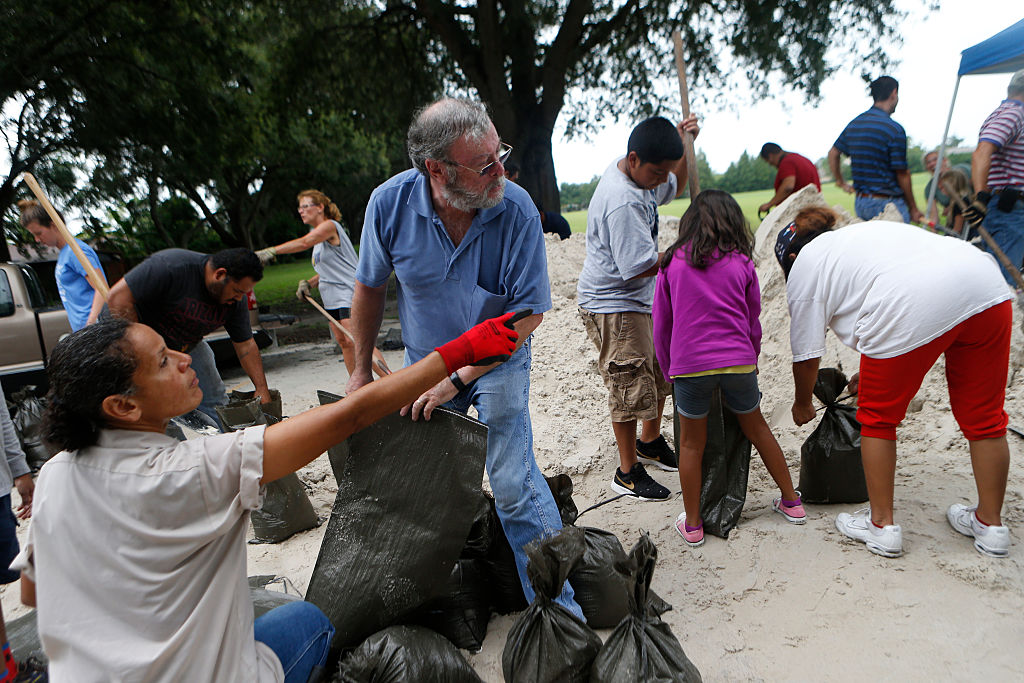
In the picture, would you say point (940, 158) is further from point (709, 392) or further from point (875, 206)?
point (709, 392)

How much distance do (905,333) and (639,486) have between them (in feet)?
5.05

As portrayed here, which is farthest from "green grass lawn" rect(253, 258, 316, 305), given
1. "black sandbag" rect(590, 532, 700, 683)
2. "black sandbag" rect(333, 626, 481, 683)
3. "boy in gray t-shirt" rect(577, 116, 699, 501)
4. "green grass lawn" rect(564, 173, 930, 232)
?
"black sandbag" rect(590, 532, 700, 683)

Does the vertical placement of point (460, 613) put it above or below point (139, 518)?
below

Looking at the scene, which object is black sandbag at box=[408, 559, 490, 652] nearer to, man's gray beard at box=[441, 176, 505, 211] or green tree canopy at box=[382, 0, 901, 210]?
man's gray beard at box=[441, 176, 505, 211]

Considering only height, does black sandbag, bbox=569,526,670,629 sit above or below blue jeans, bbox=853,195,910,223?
below

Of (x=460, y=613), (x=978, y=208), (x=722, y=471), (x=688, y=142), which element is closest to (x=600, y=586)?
(x=460, y=613)

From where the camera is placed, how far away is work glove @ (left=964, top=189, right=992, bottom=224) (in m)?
4.20

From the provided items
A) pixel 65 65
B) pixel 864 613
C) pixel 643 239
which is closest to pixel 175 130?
pixel 65 65

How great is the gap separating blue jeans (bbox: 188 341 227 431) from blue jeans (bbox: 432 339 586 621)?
234cm

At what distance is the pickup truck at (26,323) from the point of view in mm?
5707

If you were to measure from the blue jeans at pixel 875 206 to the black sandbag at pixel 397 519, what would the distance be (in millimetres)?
4575

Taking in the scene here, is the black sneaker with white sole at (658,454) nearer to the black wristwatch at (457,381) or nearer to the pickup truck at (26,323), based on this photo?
the black wristwatch at (457,381)

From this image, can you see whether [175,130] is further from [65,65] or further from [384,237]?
[384,237]

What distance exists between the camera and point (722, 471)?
289 cm
